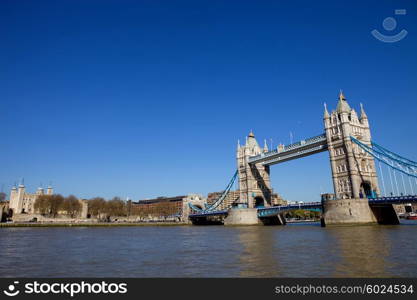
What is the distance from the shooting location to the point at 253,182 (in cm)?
7988

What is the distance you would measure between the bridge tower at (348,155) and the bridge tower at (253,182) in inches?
1051

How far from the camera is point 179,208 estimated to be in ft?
483

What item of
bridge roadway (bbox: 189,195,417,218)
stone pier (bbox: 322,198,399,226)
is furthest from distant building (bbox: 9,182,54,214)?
stone pier (bbox: 322,198,399,226)

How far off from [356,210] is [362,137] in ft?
58.0

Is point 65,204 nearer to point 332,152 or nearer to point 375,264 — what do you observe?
point 332,152

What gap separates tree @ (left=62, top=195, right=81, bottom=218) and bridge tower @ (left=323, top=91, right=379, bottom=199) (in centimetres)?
8039

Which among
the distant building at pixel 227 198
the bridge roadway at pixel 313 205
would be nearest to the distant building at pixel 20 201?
the bridge roadway at pixel 313 205

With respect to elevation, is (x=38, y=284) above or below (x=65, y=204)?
below

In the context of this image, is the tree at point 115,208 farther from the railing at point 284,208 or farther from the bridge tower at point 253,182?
the railing at point 284,208

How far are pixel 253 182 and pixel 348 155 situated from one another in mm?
31159

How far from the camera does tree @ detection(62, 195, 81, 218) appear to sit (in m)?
97.0

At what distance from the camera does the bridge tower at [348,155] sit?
5188 centimetres

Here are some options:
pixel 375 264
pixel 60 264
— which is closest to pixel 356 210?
pixel 375 264

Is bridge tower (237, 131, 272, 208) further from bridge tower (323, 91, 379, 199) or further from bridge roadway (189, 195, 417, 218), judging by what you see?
bridge tower (323, 91, 379, 199)
